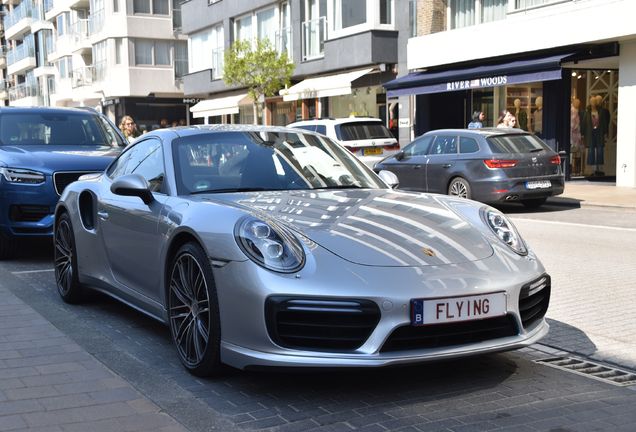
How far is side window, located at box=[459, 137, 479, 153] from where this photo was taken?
1368 centimetres

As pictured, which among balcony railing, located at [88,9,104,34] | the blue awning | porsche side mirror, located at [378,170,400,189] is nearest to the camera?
porsche side mirror, located at [378,170,400,189]

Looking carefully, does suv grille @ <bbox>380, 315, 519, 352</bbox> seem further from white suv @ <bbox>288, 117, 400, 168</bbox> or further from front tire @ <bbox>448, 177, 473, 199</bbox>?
white suv @ <bbox>288, 117, 400, 168</bbox>

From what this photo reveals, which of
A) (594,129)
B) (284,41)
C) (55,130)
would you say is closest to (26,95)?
(284,41)

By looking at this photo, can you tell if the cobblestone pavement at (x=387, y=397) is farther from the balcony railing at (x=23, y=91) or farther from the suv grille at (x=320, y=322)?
the balcony railing at (x=23, y=91)

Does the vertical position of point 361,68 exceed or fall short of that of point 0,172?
it exceeds it

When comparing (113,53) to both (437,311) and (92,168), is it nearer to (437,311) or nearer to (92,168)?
(92,168)

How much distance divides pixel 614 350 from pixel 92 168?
586 cm

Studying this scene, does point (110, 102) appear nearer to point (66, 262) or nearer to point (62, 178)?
point (62, 178)

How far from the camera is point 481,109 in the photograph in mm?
22875

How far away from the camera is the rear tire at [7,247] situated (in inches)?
327

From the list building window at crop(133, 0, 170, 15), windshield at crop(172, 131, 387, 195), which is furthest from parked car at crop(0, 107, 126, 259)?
building window at crop(133, 0, 170, 15)

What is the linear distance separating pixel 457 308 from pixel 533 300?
2.07 ft

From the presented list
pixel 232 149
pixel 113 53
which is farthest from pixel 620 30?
pixel 113 53

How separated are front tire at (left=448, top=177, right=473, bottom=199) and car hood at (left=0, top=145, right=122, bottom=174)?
23.4 feet
